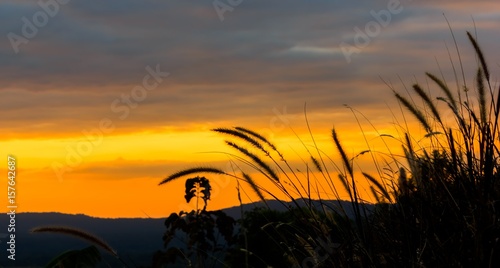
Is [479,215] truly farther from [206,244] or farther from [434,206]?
[206,244]

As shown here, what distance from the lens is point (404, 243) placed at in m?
4.79

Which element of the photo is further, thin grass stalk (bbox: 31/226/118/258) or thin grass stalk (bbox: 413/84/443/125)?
thin grass stalk (bbox: 413/84/443/125)

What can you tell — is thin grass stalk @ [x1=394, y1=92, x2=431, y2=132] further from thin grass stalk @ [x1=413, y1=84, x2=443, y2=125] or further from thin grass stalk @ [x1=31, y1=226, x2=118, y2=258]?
thin grass stalk @ [x1=31, y1=226, x2=118, y2=258]

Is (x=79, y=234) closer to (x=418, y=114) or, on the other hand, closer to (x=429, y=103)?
(x=418, y=114)

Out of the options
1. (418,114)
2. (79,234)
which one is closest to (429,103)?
(418,114)

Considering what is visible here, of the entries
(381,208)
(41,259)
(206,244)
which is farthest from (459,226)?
(41,259)

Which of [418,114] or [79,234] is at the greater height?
[418,114]

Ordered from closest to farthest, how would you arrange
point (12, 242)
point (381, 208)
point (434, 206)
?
point (434, 206)
point (381, 208)
point (12, 242)

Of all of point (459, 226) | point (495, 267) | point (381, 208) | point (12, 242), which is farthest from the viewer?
point (12, 242)

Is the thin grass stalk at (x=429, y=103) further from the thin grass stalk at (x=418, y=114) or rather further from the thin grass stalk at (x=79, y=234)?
the thin grass stalk at (x=79, y=234)

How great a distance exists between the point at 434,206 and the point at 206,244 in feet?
10.8

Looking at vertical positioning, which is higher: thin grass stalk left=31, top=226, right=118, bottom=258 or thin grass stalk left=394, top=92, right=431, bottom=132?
thin grass stalk left=394, top=92, right=431, bottom=132

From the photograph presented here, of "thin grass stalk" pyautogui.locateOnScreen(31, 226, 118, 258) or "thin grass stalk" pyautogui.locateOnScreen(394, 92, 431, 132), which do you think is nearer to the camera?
"thin grass stalk" pyautogui.locateOnScreen(31, 226, 118, 258)

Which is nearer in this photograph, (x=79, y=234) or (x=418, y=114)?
(x=79, y=234)
